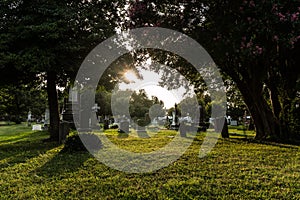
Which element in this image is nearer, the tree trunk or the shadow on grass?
the shadow on grass

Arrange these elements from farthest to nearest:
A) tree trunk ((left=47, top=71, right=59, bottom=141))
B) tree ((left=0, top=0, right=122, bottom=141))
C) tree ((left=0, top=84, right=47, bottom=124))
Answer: tree ((left=0, top=84, right=47, bottom=124)) → tree trunk ((left=47, top=71, right=59, bottom=141)) → tree ((left=0, top=0, right=122, bottom=141))

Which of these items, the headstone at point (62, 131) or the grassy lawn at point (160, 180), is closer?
the grassy lawn at point (160, 180)

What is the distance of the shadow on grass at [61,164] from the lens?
23.6 ft

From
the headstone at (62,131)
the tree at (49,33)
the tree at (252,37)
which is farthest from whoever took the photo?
the headstone at (62,131)

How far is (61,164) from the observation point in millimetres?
8336

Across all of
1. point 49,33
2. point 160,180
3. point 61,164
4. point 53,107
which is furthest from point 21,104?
point 160,180

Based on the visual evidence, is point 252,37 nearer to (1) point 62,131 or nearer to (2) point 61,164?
(2) point 61,164

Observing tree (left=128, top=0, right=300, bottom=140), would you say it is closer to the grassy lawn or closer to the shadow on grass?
the grassy lawn

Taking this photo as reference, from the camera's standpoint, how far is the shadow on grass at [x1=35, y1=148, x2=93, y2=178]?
721 centimetres

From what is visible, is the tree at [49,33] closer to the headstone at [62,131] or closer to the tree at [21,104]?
the headstone at [62,131]

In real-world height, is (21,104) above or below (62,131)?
above

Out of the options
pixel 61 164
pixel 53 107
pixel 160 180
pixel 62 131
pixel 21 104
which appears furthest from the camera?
pixel 21 104

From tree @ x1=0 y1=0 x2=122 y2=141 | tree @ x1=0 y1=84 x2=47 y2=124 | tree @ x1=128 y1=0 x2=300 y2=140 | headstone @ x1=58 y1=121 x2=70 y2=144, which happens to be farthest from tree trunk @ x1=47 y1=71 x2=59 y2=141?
tree @ x1=0 y1=84 x2=47 y2=124

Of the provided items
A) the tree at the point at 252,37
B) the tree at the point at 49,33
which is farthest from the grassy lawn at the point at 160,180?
the tree at the point at 49,33
